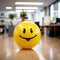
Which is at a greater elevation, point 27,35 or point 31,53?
point 27,35

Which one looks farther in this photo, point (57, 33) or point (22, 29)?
point (57, 33)

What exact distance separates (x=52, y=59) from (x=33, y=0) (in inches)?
323

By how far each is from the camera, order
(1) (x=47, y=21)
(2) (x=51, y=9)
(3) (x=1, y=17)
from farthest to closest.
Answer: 1. (3) (x=1, y=17)
2. (2) (x=51, y=9)
3. (1) (x=47, y=21)

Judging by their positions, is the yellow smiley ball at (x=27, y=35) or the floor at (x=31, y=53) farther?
the yellow smiley ball at (x=27, y=35)

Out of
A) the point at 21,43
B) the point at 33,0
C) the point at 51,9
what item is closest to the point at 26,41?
the point at 21,43

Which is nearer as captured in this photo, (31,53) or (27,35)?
(31,53)

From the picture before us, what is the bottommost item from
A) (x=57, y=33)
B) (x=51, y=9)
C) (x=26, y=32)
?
(x=57, y=33)

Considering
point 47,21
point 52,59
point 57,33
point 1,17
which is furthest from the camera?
point 1,17

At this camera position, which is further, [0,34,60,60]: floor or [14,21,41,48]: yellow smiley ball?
[14,21,41,48]: yellow smiley ball

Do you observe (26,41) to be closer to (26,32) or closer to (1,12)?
(26,32)

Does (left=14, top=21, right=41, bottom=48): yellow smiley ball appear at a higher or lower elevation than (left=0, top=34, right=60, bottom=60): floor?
higher

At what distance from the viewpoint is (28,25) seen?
4395 mm

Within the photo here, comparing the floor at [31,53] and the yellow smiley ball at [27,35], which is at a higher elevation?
the yellow smiley ball at [27,35]

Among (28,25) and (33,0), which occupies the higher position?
(33,0)
